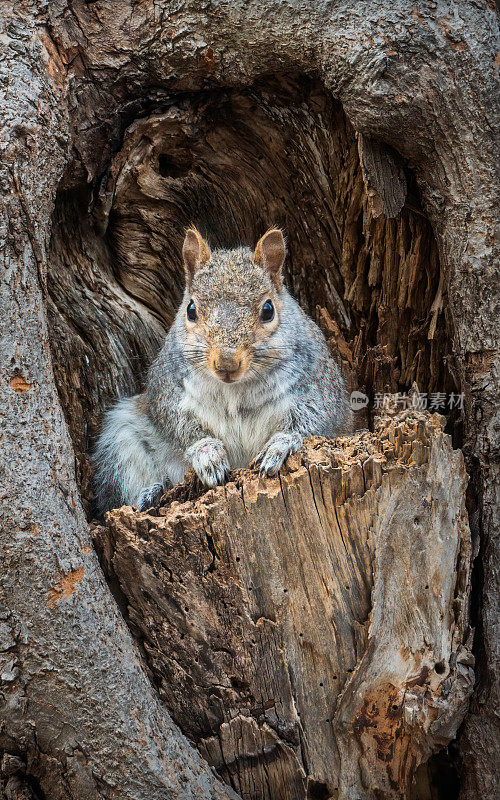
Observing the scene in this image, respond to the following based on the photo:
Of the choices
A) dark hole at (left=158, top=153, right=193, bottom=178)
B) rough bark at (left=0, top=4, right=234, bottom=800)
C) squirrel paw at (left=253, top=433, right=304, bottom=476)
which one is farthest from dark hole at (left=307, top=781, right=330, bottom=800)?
dark hole at (left=158, top=153, right=193, bottom=178)

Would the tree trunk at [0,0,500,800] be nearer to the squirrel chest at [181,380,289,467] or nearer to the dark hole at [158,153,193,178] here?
the dark hole at [158,153,193,178]

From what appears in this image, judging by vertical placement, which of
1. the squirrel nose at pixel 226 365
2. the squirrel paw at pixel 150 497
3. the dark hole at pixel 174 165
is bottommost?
the squirrel paw at pixel 150 497

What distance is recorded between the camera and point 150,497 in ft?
7.77

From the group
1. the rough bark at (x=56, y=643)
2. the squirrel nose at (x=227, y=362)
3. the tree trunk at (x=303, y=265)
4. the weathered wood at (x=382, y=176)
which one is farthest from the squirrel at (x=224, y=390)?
the rough bark at (x=56, y=643)

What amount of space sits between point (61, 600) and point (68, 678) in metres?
0.18

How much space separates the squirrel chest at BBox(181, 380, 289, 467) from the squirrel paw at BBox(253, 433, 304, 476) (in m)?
0.13

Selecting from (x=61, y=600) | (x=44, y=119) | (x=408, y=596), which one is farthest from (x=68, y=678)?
(x=44, y=119)

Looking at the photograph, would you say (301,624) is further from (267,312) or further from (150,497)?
(267,312)

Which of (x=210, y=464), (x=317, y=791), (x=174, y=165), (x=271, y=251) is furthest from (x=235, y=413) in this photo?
(x=317, y=791)

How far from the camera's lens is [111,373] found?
2.70 meters

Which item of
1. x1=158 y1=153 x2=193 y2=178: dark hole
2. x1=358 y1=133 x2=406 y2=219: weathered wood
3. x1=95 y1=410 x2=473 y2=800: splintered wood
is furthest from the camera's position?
x1=158 y1=153 x2=193 y2=178: dark hole

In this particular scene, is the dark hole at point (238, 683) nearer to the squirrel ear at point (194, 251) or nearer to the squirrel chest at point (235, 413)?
the squirrel chest at point (235, 413)

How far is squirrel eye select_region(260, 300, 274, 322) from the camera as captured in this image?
2242 millimetres

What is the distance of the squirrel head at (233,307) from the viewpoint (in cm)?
205
